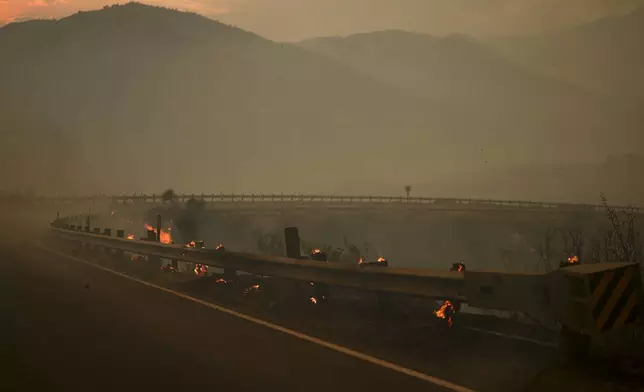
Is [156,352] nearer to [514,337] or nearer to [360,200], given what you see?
[514,337]

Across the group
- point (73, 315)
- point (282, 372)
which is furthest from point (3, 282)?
point (282, 372)

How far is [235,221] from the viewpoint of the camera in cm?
5384

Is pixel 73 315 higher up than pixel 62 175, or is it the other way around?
pixel 62 175

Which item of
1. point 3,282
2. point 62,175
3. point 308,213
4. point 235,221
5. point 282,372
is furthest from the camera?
point 62,175

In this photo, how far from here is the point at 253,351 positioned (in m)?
7.95

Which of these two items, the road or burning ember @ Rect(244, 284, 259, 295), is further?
burning ember @ Rect(244, 284, 259, 295)

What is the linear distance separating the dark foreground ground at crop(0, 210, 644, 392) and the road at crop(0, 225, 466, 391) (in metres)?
0.02

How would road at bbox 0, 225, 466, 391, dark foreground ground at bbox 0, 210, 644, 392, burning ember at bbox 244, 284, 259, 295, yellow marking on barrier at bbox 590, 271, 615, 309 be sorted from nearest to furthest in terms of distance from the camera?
yellow marking on barrier at bbox 590, 271, 615, 309 → dark foreground ground at bbox 0, 210, 644, 392 → road at bbox 0, 225, 466, 391 → burning ember at bbox 244, 284, 259, 295

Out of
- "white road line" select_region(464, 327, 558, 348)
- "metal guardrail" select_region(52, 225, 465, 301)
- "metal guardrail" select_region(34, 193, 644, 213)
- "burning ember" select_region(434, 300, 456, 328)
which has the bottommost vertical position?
"white road line" select_region(464, 327, 558, 348)

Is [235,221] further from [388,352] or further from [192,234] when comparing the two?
[388,352]

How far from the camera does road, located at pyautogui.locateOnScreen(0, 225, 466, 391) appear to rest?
649cm

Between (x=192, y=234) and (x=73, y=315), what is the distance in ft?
86.1

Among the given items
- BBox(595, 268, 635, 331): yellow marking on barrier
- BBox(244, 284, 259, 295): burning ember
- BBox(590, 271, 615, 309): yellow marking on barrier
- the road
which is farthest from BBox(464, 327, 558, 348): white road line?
BBox(244, 284, 259, 295): burning ember

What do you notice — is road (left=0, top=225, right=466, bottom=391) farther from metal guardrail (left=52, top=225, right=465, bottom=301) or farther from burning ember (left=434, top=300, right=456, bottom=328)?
burning ember (left=434, top=300, right=456, bottom=328)
